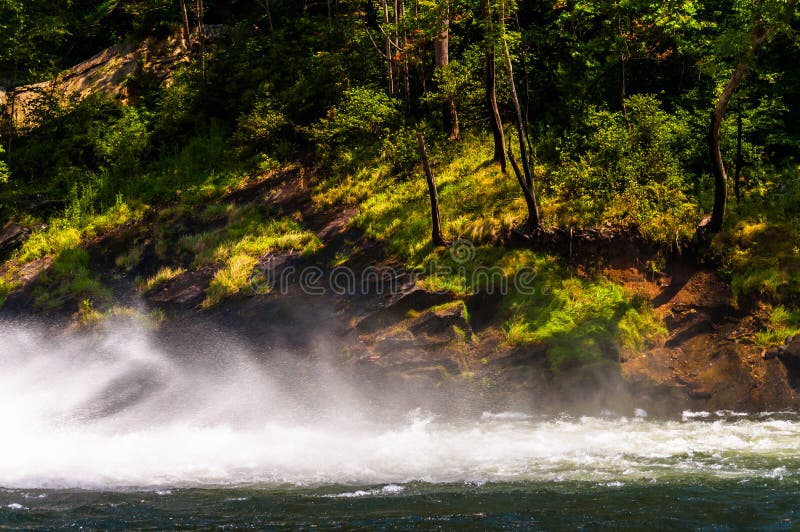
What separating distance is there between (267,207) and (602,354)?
12.9 meters

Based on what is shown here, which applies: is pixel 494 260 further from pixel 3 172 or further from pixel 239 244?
pixel 3 172

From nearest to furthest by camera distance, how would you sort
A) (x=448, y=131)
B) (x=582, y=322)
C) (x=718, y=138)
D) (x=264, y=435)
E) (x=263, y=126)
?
1. (x=264, y=435)
2. (x=582, y=322)
3. (x=718, y=138)
4. (x=448, y=131)
5. (x=263, y=126)

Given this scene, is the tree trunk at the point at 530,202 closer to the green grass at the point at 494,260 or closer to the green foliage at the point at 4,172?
the green grass at the point at 494,260

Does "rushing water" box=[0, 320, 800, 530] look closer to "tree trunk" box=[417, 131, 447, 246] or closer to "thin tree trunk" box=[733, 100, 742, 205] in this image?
"tree trunk" box=[417, 131, 447, 246]

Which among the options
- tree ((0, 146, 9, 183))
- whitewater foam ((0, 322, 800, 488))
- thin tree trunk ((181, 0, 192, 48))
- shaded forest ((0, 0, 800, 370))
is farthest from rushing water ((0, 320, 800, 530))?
thin tree trunk ((181, 0, 192, 48))

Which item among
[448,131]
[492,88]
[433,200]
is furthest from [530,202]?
[448,131]

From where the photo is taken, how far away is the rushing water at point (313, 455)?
8.92 m

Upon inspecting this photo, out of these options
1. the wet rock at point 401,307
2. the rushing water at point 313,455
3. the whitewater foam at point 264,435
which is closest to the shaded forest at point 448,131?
the wet rock at point 401,307

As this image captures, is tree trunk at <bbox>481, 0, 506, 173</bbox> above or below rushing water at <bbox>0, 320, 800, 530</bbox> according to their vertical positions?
above

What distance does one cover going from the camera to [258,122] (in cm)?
2569

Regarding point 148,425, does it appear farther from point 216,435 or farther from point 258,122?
point 258,122

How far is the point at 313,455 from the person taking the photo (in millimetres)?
12422

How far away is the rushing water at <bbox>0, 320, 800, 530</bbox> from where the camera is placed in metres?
8.92

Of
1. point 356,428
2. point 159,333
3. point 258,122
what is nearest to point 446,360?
point 356,428
